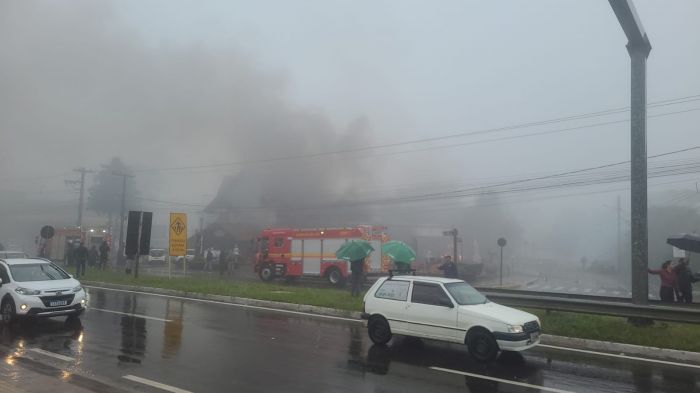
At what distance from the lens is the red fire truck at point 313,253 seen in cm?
Answer: 2316

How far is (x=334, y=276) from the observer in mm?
23328

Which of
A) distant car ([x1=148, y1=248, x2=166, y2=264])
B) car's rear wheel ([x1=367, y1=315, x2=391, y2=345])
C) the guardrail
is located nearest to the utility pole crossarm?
the guardrail

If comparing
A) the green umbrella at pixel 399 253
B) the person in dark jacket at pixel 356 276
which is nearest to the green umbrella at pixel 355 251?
the person in dark jacket at pixel 356 276

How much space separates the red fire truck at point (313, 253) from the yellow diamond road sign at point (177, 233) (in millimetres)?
5377

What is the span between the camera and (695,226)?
1633 inches

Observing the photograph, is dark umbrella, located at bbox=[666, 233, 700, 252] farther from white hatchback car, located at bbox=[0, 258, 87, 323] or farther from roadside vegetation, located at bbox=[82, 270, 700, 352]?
white hatchback car, located at bbox=[0, 258, 87, 323]

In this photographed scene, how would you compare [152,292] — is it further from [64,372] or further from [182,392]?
[182,392]

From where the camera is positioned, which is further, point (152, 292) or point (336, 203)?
point (336, 203)

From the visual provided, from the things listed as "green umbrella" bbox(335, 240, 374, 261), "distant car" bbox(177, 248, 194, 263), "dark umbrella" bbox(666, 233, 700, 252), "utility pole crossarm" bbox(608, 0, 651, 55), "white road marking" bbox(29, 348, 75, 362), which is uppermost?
"utility pole crossarm" bbox(608, 0, 651, 55)

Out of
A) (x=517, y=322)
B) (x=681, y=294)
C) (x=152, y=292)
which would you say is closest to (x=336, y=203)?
(x=152, y=292)

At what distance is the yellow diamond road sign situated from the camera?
804 inches

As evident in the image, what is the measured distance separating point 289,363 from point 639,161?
800 centimetres

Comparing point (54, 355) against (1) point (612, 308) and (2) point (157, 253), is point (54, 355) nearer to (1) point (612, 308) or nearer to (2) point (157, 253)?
(1) point (612, 308)

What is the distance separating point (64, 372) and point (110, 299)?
9.07 m
